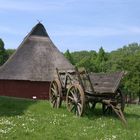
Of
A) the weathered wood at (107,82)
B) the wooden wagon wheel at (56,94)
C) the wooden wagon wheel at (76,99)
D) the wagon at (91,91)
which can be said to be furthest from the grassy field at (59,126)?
the weathered wood at (107,82)

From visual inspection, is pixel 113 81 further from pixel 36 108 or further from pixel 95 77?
pixel 36 108

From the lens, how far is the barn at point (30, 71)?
147 ft

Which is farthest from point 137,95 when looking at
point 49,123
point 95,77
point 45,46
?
point 49,123

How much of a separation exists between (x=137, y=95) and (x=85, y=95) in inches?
2396

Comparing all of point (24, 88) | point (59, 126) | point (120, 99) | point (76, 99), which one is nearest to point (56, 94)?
point (76, 99)

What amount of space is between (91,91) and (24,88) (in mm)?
25171

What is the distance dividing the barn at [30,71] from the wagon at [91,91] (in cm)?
2150

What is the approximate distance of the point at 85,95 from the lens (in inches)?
802

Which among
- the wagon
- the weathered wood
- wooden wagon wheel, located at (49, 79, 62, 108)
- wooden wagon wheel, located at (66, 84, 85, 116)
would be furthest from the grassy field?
the weathered wood

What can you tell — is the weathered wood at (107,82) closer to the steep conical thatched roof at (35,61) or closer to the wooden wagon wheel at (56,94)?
the wooden wagon wheel at (56,94)

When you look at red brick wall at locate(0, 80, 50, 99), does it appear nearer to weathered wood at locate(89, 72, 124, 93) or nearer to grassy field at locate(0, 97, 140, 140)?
grassy field at locate(0, 97, 140, 140)

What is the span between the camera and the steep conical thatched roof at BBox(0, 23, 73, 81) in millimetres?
44906

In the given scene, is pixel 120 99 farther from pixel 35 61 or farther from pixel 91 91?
pixel 35 61

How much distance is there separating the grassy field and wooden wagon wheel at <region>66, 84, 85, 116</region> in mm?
343
